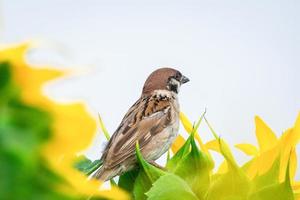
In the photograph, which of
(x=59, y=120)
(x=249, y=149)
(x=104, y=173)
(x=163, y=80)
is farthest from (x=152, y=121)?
(x=59, y=120)

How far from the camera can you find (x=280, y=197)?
0.54 m

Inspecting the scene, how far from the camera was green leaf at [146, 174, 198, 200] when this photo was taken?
51cm

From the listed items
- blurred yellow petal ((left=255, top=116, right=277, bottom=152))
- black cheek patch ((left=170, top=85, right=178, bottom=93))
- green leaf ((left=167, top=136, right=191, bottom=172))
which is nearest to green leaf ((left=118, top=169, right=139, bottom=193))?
green leaf ((left=167, top=136, right=191, bottom=172))

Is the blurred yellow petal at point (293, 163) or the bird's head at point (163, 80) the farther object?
the bird's head at point (163, 80)

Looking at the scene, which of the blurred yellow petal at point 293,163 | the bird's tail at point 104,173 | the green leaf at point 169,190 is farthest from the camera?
the bird's tail at point 104,173

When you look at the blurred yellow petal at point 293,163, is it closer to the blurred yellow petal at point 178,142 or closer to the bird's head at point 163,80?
the blurred yellow petal at point 178,142

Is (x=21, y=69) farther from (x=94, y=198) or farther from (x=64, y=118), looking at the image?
(x=94, y=198)

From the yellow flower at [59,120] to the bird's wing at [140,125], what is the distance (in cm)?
172

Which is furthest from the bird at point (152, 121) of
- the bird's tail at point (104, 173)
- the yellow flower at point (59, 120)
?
the yellow flower at point (59, 120)

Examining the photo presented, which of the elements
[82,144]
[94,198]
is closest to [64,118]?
[82,144]

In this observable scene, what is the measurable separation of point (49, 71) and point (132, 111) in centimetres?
220

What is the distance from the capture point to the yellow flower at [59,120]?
0.23 metres

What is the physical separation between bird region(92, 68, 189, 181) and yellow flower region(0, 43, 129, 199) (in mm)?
1623

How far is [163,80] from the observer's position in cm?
282
